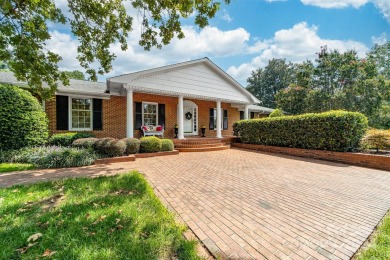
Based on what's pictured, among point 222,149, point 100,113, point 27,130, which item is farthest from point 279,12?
point 27,130

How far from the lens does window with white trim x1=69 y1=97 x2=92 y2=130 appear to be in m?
10.8

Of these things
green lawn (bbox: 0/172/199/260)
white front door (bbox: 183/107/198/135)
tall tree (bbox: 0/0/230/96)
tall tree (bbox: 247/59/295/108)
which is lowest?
green lawn (bbox: 0/172/199/260)

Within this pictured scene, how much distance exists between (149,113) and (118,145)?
5.54 meters

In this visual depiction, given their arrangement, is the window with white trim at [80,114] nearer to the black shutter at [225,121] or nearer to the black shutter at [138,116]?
the black shutter at [138,116]

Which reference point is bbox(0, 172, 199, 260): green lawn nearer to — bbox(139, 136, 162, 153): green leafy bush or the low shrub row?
the low shrub row

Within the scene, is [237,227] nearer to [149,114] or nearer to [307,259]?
[307,259]

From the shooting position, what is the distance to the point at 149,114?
1324 cm

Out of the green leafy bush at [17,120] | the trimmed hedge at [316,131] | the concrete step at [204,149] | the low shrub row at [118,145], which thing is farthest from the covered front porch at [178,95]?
the trimmed hedge at [316,131]

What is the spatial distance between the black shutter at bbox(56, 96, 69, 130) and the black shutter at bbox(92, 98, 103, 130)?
135cm

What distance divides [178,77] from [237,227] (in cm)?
1074

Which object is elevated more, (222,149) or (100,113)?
(100,113)

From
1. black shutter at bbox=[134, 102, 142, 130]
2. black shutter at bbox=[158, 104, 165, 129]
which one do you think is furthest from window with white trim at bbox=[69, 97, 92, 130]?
black shutter at bbox=[158, 104, 165, 129]

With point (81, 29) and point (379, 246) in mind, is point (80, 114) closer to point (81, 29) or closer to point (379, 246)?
point (81, 29)

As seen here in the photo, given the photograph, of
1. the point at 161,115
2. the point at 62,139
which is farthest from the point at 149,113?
the point at 62,139
